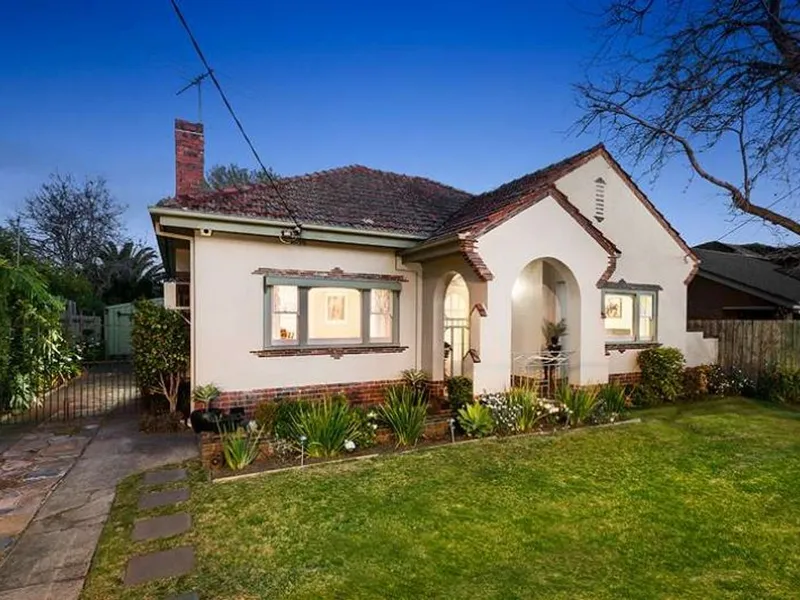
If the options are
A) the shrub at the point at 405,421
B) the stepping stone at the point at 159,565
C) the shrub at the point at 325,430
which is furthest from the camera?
the shrub at the point at 405,421

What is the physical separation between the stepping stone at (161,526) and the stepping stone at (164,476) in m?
1.12

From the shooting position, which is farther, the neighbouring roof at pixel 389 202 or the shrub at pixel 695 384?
the shrub at pixel 695 384

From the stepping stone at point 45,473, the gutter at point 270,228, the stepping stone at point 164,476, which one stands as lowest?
the stepping stone at point 45,473

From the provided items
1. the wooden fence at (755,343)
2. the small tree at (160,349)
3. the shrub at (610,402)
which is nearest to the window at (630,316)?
the wooden fence at (755,343)

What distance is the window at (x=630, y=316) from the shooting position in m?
12.3

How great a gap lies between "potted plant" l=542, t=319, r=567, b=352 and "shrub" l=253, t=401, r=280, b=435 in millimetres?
6511

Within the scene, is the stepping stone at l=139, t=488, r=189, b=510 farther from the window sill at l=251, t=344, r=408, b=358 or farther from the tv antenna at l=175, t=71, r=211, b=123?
the tv antenna at l=175, t=71, r=211, b=123

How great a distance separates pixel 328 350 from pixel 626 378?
804 centimetres

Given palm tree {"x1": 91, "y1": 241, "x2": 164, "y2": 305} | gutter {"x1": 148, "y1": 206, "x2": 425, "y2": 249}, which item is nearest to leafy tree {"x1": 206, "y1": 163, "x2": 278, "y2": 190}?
palm tree {"x1": 91, "y1": 241, "x2": 164, "y2": 305}

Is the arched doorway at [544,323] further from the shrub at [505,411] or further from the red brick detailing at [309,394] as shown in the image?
the red brick detailing at [309,394]

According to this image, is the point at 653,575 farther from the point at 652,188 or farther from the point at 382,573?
A: the point at 652,188

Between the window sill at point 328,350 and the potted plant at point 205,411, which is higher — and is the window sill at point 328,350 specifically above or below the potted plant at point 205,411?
above

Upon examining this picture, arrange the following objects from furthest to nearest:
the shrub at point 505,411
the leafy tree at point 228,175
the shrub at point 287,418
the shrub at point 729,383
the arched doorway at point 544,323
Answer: the leafy tree at point 228,175 < the shrub at point 729,383 < the arched doorway at point 544,323 < the shrub at point 505,411 < the shrub at point 287,418

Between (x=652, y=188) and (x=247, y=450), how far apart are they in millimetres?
9774
